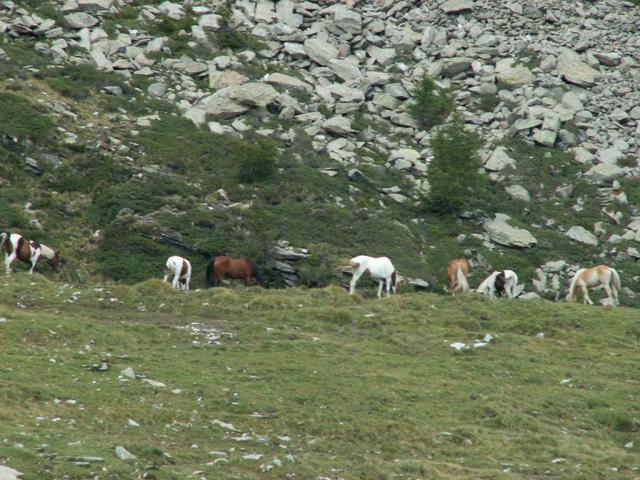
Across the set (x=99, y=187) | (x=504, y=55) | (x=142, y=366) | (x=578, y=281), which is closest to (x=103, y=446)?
(x=142, y=366)

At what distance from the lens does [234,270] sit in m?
39.4

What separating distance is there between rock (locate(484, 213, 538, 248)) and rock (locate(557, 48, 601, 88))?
1483 cm

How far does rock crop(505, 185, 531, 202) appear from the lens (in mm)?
58056

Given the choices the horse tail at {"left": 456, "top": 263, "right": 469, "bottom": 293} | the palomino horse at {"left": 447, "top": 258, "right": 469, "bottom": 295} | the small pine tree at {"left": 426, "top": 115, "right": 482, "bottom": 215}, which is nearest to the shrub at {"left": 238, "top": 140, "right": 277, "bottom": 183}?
the small pine tree at {"left": 426, "top": 115, "right": 482, "bottom": 215}

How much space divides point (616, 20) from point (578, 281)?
4121 cm

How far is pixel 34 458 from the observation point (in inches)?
624

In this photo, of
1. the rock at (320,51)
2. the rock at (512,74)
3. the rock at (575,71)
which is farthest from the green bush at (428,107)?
the rock at (575,71)

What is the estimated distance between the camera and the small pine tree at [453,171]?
180 ft

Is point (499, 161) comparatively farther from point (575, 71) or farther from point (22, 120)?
point (22, 120)

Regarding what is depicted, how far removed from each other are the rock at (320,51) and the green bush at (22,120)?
1815 centimetres

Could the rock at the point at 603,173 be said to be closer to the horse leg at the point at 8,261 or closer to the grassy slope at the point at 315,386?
the grassy slope at the point at 315,386

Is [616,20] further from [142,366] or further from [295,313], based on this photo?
[142,366]

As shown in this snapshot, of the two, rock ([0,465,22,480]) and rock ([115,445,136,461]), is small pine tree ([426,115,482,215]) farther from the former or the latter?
rock ([0,465,22,480])

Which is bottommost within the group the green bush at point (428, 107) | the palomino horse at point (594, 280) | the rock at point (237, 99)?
the palomino horse at point (594, 280)
